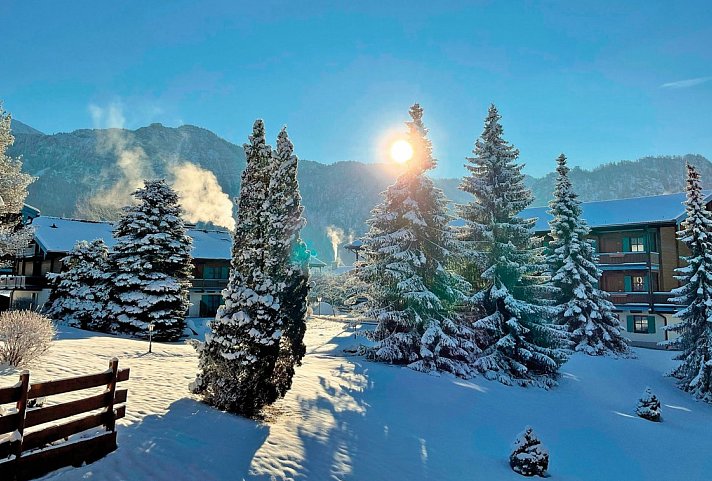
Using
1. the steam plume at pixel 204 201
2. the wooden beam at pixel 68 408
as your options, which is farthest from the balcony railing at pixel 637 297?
the steam plume at pixel 204 201

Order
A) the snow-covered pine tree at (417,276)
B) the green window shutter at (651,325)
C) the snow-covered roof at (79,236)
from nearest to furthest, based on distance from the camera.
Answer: the snow-covered pine tree at (417,276) → the green window shutter at (651,325) → the snow-covered roof at (79,236)

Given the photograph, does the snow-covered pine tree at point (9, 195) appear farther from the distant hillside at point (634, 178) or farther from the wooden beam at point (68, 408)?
the distant hillside at point (634, 178)

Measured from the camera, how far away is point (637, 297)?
3259 centimetres

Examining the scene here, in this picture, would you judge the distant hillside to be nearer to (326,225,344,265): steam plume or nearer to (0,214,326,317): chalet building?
(326,225,344,265): steam plume

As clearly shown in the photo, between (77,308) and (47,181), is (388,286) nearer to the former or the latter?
(77,308)

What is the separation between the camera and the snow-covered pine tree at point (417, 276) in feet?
61.5

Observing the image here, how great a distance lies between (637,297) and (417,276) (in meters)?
22.6

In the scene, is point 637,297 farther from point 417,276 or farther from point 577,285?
point 417,276

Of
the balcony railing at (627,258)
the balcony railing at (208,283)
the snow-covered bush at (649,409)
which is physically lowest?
the snow-covered bush at (649,409)

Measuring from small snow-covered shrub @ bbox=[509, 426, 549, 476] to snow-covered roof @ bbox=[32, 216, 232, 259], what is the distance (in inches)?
1106

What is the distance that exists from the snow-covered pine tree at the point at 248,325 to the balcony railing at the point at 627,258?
96.2 feet

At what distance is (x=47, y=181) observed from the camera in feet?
555

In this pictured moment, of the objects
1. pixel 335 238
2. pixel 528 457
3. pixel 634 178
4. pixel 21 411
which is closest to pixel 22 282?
pixel 21 411

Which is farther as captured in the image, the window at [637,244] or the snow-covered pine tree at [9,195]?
the window at [637,244]
